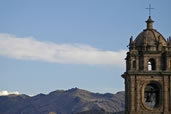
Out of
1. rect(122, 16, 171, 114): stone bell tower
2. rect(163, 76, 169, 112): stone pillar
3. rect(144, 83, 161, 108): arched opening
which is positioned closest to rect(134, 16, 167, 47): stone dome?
rect(122, 16, 171, 114): stone bell tower

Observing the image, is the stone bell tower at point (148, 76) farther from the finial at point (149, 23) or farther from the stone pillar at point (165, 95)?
the finial at point (149, 23)

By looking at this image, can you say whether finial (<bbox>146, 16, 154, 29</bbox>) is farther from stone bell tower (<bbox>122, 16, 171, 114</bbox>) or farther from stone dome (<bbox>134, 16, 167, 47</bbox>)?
stone bell tower (<bbox>122, 16, 171, 114</bbox>)

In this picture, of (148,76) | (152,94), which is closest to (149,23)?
(148,76)

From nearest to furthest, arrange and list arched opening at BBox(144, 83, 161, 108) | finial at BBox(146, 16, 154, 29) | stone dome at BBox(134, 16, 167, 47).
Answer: arched opening at BBox(144, 83, 161, 108), stone dome at BBox(134, 16, 167, 47), finial at BBox(146, 16, 154, 29)

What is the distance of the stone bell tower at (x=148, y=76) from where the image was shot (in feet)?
164

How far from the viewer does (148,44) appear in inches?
2030

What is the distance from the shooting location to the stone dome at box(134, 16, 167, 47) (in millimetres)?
51656

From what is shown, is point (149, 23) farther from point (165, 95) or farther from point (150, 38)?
point (165, 95)

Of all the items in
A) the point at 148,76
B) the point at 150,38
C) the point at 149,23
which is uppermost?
the point at 149,23

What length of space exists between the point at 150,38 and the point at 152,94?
5.02 meters

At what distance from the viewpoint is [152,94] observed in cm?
5106

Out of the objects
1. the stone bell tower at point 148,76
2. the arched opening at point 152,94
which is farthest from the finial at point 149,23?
the arched opening at point 152,94

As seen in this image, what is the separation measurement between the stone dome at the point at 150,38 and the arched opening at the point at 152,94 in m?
3.67

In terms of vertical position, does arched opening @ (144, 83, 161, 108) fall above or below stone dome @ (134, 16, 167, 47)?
below
